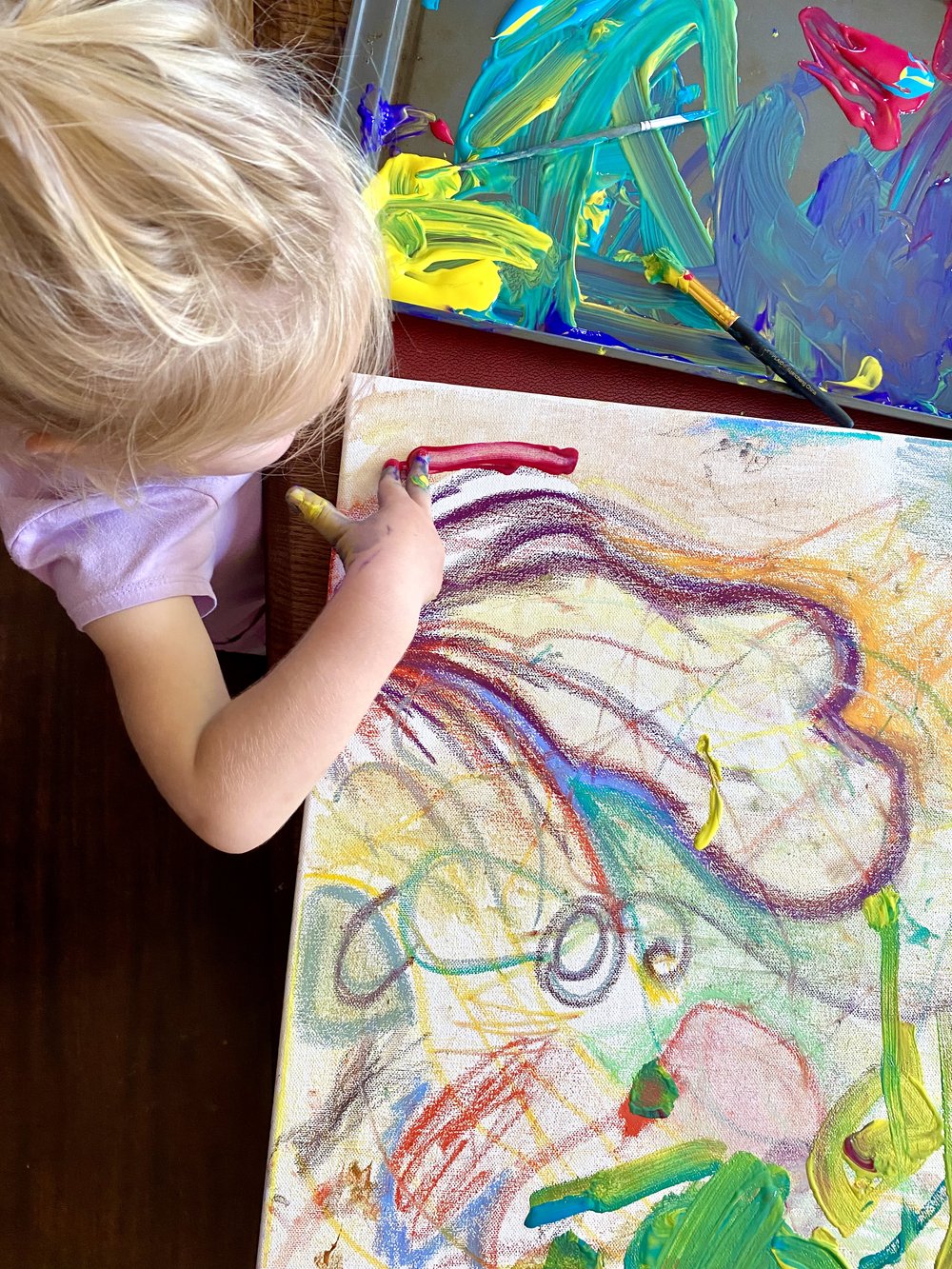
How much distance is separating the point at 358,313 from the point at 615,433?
210 millimetres

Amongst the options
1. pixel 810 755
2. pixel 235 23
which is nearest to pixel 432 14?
pixel 235 23

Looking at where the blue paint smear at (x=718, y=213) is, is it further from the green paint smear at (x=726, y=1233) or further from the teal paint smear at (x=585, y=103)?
the green paint smear at (x=726, y=1233)

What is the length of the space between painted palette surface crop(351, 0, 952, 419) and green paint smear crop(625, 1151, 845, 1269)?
1.73 ft

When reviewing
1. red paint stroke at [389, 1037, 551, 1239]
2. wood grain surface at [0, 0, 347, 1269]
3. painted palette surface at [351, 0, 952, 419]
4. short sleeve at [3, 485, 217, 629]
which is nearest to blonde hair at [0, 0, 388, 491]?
short sleeve at [3, 485, 217, 629]

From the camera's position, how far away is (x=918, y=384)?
2.28 ft

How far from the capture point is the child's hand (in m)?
0.57

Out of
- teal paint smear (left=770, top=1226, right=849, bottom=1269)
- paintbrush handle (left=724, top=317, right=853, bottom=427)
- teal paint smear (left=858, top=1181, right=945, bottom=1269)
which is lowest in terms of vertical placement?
teal paint smear (left=770, top=1226, right=849, bottom=1269)

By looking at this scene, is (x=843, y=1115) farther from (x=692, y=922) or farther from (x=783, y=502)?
(x=783, y=502)

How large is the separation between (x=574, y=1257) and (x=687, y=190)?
0.70 m

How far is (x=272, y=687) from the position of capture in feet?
1.86

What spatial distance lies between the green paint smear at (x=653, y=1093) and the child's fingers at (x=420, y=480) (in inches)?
14.2

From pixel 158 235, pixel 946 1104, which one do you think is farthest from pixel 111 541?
pixel 946 1104

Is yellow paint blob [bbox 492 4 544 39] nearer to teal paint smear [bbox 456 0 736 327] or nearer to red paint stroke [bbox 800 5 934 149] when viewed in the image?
teal paint smear [bbox 456 0 736 327]

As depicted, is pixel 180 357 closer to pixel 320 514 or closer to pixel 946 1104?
pixel 320 514
